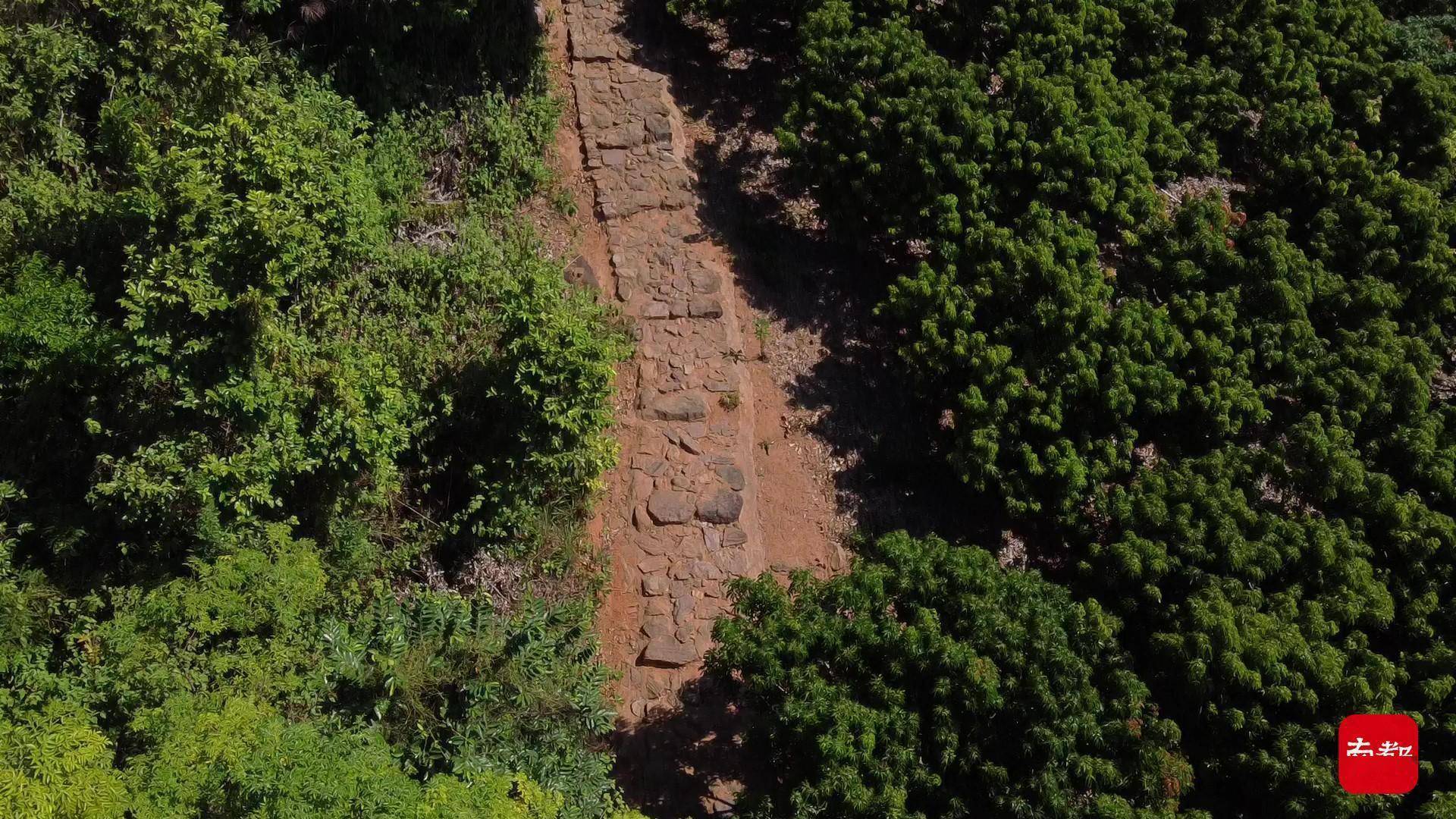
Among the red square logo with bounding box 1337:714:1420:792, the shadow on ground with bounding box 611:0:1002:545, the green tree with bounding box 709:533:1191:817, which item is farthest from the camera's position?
the shadow on ground with bounding box 611:0:1002:545

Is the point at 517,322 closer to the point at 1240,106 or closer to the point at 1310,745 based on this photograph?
the point at 1310,745

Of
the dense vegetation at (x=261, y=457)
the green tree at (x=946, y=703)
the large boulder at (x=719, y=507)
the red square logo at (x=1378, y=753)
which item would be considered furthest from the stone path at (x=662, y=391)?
the red square logo at (x=1378, y=753)

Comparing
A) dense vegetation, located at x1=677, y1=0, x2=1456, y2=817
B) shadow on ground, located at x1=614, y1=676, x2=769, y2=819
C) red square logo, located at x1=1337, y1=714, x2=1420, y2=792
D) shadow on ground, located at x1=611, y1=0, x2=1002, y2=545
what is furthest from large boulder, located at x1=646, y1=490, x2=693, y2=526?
red square logo, located at x1=1337, y1=714, x2=1420, y2=792

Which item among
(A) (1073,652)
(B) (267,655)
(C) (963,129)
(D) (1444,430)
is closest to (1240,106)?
(C) (963,129)

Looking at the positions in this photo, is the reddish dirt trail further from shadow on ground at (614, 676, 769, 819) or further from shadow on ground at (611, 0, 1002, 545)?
shadow on ground at (611, 0, 1002, 545)

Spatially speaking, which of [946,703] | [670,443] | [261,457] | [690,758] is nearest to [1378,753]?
[946,703]

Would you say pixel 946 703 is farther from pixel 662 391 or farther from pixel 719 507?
pixel 662 391
